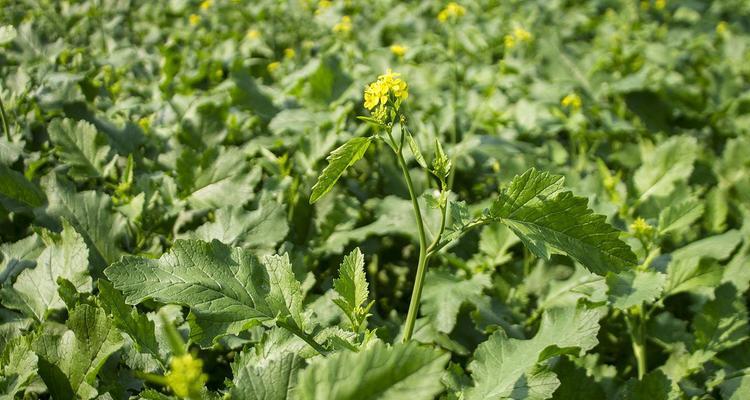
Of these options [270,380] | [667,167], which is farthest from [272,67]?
[270,380]

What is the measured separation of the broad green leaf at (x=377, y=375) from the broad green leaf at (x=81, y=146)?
1.44m

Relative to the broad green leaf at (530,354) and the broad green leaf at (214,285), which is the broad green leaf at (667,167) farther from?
the broad green leaf at (214,285)

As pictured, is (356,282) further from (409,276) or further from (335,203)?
(409,276)

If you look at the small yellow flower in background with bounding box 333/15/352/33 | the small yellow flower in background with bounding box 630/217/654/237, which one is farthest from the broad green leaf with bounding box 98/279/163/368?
the small yellow flower in background with bounding box 333/15/352/33

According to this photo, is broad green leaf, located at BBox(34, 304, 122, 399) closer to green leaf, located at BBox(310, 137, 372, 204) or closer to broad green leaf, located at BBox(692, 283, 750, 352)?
green leaf, located at BBox(310, 137, 372, 204)

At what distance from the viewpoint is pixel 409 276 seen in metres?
2.62

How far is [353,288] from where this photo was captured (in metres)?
1.56

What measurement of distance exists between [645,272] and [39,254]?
177 cm

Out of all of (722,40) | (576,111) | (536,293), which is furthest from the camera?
(722,40)

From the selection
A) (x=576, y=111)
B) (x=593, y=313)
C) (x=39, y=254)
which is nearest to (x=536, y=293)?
(x=593, y=313)

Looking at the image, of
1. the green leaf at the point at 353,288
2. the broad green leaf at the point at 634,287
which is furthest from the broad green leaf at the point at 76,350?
the broad green leaf at the point at 634,287

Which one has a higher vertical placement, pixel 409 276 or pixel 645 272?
pixel 645 272

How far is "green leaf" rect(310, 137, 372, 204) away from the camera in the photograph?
1.42 metres

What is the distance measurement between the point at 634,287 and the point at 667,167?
93cm
